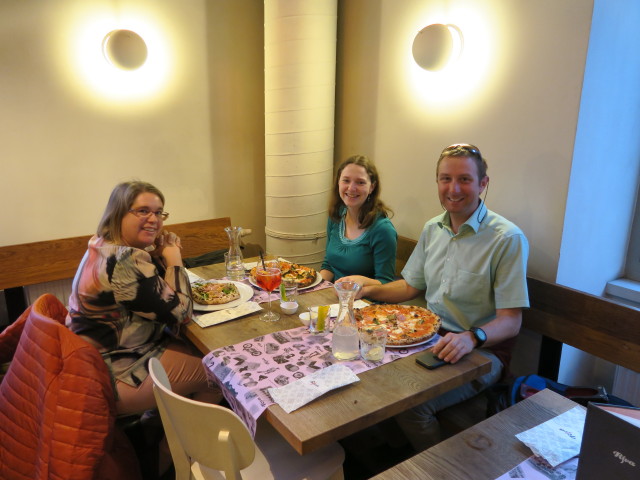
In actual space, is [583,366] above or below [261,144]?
below

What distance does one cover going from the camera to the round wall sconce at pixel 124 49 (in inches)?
109

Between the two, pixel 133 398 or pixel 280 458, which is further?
pixel 133 398

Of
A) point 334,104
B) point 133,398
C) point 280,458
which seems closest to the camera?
point 280,458

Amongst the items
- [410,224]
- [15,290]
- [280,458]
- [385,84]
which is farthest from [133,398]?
[385,84]

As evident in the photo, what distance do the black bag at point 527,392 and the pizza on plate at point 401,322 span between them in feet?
1.54

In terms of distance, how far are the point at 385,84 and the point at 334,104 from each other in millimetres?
460

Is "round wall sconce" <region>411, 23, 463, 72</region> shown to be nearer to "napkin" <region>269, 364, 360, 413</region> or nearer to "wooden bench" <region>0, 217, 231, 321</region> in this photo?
"napkin" <region>269, 364, 360, 413</region>

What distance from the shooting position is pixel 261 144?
3.57 m

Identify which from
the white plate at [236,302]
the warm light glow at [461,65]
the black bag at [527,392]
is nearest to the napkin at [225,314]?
the white plate at [236,302]

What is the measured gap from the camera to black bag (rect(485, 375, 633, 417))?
171cm

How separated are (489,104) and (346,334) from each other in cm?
148

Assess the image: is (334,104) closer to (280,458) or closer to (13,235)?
(13,235)

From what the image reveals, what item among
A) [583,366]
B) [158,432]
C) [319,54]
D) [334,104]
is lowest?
[158,432]

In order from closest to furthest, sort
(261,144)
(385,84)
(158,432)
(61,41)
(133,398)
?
(133,398)
(158,432)
(61,41)
(385,84)
(261,144)
